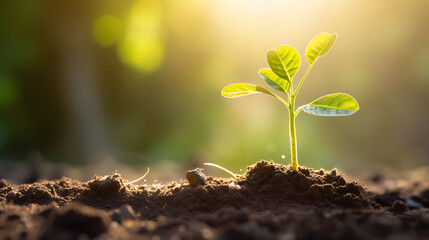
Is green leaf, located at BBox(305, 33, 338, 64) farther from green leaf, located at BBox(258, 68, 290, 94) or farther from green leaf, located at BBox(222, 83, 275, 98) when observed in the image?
green leaf, located at BBox(222, 83, 275, 98)

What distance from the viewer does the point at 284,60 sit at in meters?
1.92

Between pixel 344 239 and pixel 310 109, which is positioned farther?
pixel 310 109

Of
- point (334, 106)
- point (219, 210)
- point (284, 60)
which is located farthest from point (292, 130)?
point (219, 210)

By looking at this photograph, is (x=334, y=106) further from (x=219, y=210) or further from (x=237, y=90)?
(x=219, y=210)

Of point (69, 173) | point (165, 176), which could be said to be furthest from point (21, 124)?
point (165, 176)

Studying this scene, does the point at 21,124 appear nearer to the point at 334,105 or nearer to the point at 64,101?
the point at 64,101

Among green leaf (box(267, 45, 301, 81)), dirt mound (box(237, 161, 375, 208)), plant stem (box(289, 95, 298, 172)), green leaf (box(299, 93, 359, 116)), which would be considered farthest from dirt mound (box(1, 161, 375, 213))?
green leaf (box(267, 45, 301, 81))

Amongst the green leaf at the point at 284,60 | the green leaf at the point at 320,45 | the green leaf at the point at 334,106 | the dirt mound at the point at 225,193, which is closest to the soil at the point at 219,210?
the dirt mound at the point at 225,193

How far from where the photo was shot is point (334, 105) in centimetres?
184

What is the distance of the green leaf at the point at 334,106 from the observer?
1779mm

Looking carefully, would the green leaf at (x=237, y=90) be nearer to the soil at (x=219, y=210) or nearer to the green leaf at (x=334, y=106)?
the green leaf at (x=334, y=106)

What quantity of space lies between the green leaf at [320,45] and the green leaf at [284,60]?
9 cm

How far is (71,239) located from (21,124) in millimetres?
6922

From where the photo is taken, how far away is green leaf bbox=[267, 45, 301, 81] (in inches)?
75.0
